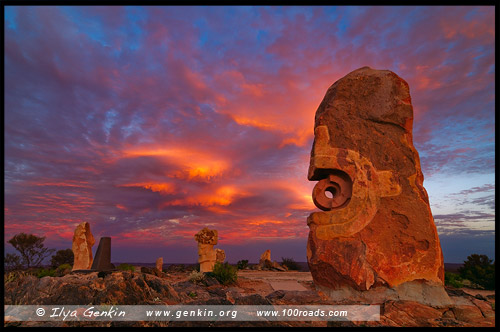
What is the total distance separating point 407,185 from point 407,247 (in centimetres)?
135

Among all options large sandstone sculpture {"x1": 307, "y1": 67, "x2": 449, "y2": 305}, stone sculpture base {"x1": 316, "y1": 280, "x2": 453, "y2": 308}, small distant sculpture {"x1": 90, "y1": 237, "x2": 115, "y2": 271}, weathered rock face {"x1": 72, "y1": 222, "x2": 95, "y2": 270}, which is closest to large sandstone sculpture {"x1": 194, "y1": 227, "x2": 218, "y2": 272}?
small distant sculpture {"x1": 90, "y1": 237, "x2": 115, "y2": 271}

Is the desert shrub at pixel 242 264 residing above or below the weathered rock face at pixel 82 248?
below

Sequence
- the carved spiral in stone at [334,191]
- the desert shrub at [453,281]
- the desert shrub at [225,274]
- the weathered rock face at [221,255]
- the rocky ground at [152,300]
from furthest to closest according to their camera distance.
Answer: the weathered rock face at [221,255] → the desert shrub at [453,281] → the desert shrub at [225,274] → the carved spiral in stone at [334,191] → the rocky ground at [152,300]

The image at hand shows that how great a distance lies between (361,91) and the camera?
806cm

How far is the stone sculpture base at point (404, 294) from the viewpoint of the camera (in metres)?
6.84

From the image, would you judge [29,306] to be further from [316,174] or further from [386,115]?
[386,115]

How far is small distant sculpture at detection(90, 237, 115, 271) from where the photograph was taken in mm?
11703

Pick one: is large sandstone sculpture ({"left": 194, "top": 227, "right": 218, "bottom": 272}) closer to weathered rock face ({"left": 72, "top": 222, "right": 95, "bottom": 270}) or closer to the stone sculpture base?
weathered rock face ({"left": 72, "top": 222, "right": 95, "bottom": 270})

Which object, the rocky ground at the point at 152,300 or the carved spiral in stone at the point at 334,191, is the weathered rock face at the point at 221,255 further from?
the carved spiral in stone at the point at 334,191

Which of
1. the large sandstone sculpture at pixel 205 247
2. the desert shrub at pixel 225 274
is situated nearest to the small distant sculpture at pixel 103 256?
the desert shrub at pixel 225 274

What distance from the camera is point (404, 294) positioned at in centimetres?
692

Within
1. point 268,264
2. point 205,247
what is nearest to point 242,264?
point 268,264

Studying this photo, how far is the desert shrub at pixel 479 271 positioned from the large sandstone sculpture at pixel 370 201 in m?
6.50

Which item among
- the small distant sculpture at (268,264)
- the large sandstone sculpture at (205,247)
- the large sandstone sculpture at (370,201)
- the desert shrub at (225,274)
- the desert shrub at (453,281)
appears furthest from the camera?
the small distant sculpture at (268,264)
